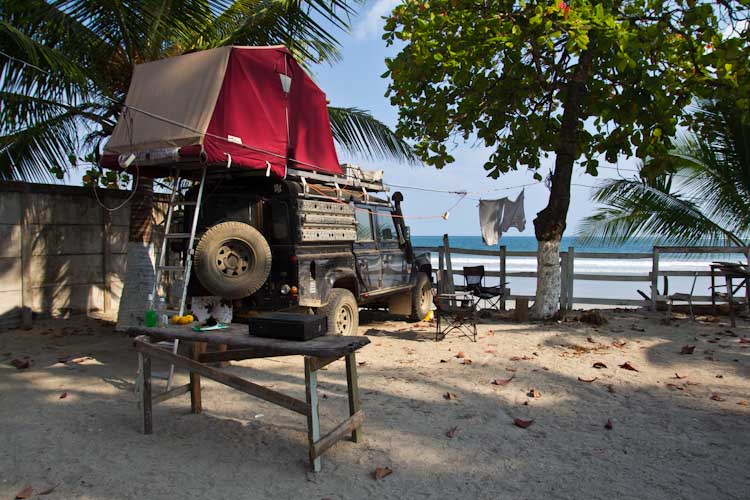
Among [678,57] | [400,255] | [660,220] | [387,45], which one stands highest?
[387,45]

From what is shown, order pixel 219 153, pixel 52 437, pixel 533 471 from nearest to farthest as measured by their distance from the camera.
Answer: pixel 533 471
pixel 52 437
pixel 219 153

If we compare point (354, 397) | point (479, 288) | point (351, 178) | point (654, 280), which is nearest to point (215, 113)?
point (351, 178)

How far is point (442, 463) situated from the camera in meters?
3.60

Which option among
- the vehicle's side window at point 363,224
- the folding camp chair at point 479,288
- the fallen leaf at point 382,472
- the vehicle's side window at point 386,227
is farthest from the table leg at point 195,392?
the folding camp chair at point 479,288

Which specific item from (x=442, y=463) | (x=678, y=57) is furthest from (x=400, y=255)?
(x=442, y=463)

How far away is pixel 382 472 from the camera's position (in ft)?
11.2

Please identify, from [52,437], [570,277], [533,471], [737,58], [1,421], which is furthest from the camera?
[570,277]

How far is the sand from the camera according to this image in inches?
129

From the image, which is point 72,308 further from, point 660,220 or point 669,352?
point 660,220

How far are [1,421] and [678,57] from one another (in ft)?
26.9

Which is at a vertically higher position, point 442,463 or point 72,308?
point 72,308

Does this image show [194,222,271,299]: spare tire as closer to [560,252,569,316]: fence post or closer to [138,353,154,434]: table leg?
[138,353,154,434]: table leg

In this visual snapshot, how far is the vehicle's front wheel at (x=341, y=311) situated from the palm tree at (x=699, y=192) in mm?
5812

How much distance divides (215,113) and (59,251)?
4325 millimetres
